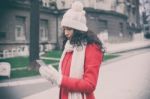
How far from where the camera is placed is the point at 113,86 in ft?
9.14

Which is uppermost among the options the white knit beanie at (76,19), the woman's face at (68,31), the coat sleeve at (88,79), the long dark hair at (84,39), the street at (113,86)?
the white knit beanie at (76,19)

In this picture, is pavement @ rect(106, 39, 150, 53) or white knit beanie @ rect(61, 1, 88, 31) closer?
white knit beanie @ rect(61, 1, 88, 31)

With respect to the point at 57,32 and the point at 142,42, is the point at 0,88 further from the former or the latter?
the point at 142,42

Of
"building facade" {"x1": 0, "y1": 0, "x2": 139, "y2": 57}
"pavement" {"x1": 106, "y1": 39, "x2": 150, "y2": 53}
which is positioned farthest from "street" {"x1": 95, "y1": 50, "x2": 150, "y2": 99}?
"building facade" {"x1": 0, "y1": 0, "x2": 139, "y2": 57}

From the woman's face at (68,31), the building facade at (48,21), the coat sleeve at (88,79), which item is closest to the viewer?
the coat sleeve at (88,79)

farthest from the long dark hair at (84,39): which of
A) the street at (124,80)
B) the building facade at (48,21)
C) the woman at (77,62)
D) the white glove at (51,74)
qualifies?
the street at (124,80)

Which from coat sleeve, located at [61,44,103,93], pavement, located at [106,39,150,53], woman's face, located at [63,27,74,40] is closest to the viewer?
coat sleeve, located at [61,44,103,93]

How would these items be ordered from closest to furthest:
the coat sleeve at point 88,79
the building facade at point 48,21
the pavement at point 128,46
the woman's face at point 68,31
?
the coat sleeve at point 88,79 → the woman's face at point 68,31 → the building facade at point 48,21 → the pavement at point 128,46

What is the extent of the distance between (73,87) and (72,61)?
15 centimetres

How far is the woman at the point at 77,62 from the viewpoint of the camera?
54.1 inches

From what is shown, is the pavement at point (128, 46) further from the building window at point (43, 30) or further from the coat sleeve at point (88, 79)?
the coat sleeve at point (88, 79)

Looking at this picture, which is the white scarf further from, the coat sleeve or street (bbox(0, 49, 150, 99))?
street (bbox(0, 49, 150, 99))

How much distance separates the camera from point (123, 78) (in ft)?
9.15

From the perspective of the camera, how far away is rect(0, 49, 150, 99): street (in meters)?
2.75
